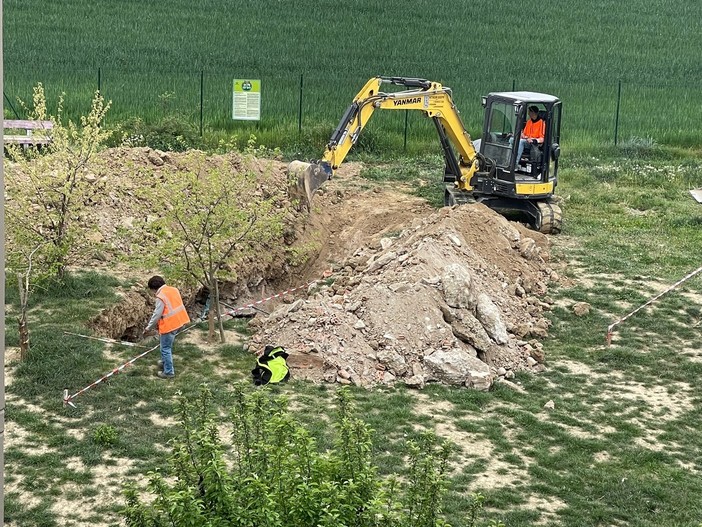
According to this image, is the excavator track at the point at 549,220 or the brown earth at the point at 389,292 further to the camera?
the excavator track at the point at 549,220

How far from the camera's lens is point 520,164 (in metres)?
23.3

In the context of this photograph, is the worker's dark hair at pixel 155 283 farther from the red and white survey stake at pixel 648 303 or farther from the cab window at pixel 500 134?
the cab window at pixel 500 134

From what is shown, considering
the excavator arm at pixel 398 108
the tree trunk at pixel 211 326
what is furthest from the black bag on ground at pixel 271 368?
the excavator arm at pixel 398 108

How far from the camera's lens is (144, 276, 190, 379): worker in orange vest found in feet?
49.5

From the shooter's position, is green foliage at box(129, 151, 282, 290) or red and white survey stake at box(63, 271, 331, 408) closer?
red and white survey stake at box(63, 271, 331, 408)

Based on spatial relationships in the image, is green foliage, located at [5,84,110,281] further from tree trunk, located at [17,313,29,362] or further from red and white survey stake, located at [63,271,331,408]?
tree trunk, located at [17,313,29,362]

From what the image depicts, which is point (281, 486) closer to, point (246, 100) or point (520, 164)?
point (520, 164)

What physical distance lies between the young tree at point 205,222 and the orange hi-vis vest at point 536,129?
25.2 ft

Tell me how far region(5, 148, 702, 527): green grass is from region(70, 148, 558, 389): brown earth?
1.31 feet

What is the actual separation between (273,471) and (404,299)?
25.6 feet

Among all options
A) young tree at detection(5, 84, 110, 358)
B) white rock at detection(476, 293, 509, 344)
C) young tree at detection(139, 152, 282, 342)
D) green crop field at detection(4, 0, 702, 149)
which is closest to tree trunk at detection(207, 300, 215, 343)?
young tree at detection(139, 152, 282, 342)

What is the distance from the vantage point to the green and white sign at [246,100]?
29.5 metres

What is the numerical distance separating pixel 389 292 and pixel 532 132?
307 inches

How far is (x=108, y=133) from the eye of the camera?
17750 millimetres
